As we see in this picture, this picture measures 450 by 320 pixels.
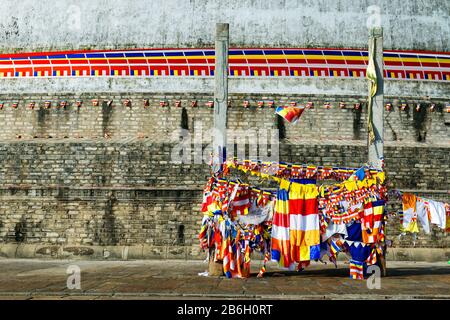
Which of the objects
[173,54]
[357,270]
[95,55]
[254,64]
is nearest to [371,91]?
[357,270]

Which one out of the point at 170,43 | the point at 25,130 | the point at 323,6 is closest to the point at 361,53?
the point at 323,6

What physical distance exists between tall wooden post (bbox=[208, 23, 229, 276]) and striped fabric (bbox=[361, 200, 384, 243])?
7.81 feet

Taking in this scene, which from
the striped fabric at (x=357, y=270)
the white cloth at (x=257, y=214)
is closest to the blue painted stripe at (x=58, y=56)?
the white cloth at (x=257, y=214)

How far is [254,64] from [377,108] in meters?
5.70

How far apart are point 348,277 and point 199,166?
5.41 m

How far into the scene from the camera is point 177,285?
826 cm

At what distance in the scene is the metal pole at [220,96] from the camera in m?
10.0

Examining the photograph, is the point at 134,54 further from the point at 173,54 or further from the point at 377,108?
the point at 377,108

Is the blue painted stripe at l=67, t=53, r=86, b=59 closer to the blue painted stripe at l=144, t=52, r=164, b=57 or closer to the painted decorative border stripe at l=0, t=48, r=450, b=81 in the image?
the painted decorative border stripe at l=0, t=48, r=450, b=81

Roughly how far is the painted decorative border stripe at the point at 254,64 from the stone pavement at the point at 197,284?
589cm

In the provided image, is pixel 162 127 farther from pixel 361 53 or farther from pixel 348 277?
pixel 348 277

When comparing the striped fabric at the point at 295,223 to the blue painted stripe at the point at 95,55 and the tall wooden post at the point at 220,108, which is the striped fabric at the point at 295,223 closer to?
the tall wooden post at the point at 220,108

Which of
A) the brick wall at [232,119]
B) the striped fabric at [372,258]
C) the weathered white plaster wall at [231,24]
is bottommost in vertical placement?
the striped fabric at [372,258]

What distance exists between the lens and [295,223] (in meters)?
9.67
